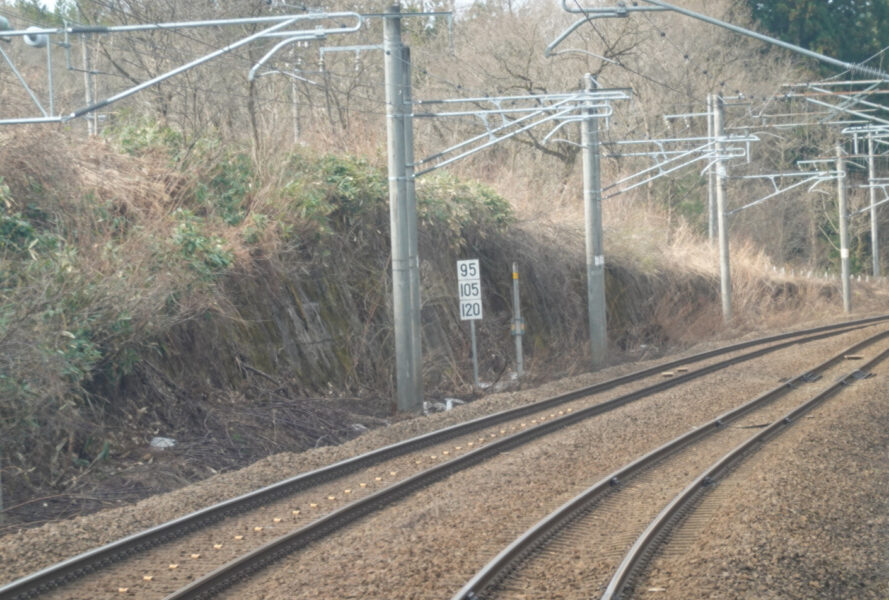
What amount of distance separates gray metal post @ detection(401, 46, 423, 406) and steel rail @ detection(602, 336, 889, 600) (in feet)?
19.7

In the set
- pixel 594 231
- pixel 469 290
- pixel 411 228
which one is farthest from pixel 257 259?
pixel 594 231

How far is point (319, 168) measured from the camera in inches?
842

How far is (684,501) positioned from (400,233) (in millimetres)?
8249

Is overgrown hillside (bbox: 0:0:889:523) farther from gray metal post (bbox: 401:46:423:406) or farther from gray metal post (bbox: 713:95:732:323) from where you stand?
gray metal post (bbox: 401:46:423:406)

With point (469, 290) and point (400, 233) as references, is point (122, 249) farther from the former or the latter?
point (469, 290)

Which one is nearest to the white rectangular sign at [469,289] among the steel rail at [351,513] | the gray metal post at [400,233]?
the gray metal post at [400,233]

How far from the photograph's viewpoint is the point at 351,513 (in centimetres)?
1002

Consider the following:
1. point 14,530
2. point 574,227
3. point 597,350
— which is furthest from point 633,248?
point 14,530

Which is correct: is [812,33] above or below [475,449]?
above

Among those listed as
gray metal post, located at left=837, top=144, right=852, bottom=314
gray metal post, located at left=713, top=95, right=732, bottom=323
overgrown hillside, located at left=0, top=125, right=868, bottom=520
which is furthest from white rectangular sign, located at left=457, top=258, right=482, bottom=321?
gray metal post, located at left=837, top=144, right=852, bottom=314

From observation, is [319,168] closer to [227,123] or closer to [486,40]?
[227,123]

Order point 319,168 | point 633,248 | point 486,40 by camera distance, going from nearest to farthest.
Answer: point 319,168, point 633,248, point 486,40

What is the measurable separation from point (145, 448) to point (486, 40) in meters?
29.1

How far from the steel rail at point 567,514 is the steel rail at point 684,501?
2.75ft
